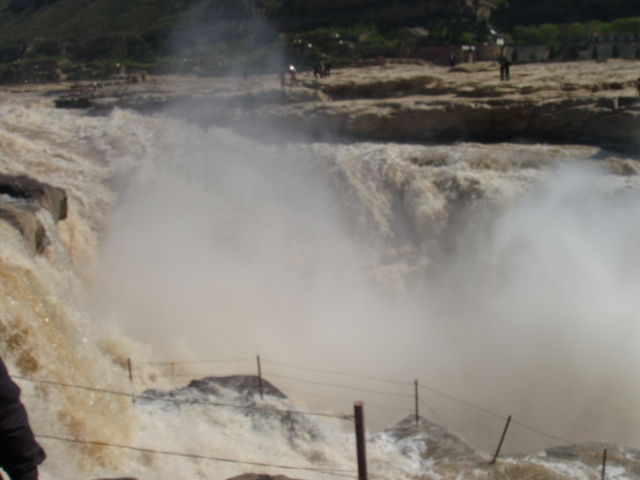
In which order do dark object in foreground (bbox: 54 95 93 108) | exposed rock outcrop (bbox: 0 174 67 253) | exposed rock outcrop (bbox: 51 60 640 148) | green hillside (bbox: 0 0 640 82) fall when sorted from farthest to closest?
green hillside (bbox: 0 0 640 82) → dark object in foreground (bbox: 54 95 93 108) → exposed rock outcrop (bbox: 51 60 640 148) → exposed rock outcrop (bbox: 0 174 67 253)

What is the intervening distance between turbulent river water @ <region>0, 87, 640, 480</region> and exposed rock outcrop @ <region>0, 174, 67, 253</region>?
24 centimetres

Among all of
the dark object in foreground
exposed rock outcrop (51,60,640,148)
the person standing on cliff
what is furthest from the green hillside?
the person standing on cliff

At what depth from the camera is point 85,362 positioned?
6629mm

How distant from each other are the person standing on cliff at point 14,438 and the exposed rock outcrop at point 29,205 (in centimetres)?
552

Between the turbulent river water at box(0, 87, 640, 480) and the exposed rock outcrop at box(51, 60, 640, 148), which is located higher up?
the exposed rock outcrop at box(51, 60, 640, 148)

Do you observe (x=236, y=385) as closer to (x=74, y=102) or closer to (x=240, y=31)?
(x=74, y=102)

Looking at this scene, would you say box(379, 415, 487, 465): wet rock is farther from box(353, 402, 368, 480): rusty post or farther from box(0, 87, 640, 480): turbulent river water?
box(353, 402, 368, 480): rusty post

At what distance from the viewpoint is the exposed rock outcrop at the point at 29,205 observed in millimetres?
7777

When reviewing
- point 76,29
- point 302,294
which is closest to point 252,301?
point 302,294

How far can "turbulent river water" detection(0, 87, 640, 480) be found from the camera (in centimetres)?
641

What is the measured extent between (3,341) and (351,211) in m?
7.55

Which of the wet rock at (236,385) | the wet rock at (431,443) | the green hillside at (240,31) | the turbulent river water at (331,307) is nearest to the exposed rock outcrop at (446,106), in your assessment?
the turbulent river water at (331,307)

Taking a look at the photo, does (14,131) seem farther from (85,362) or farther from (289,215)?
(85,362)

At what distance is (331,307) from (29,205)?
17.4 feet
